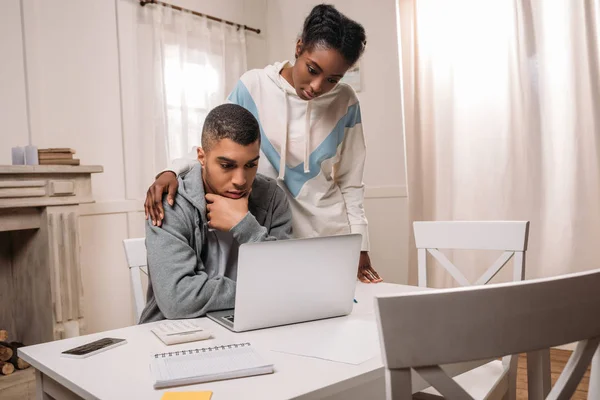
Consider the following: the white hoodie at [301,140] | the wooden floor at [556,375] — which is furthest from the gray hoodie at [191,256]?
the wooden floor at [556,375]

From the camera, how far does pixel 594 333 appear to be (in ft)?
2.36

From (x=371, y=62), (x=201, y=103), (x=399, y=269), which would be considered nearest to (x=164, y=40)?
(x=201, y=103)

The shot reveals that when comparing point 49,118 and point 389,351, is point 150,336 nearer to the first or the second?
point 389,351

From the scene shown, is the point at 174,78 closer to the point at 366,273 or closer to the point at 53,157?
the point at 53,157

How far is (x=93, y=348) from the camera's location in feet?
3.34

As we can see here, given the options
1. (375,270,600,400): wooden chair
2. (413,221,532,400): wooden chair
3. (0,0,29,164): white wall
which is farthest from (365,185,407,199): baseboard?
(375,270,600,400): wooden chair

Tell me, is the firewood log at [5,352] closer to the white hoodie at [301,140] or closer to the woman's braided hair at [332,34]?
the white hoodie at [301,140]

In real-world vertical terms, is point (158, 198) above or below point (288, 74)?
below

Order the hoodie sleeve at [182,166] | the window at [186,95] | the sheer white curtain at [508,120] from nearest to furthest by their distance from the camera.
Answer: the hoodie sleeve at [182,166] → the sheer white curtain at [508,120] → the window at [186,95]

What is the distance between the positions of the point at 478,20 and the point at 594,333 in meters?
2.94

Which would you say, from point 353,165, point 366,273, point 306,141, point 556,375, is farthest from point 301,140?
point 556,375

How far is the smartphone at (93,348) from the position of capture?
3.24 ft

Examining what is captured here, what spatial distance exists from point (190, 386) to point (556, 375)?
2346 millimetres

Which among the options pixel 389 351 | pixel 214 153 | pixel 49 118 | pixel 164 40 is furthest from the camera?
pixel 164 40
